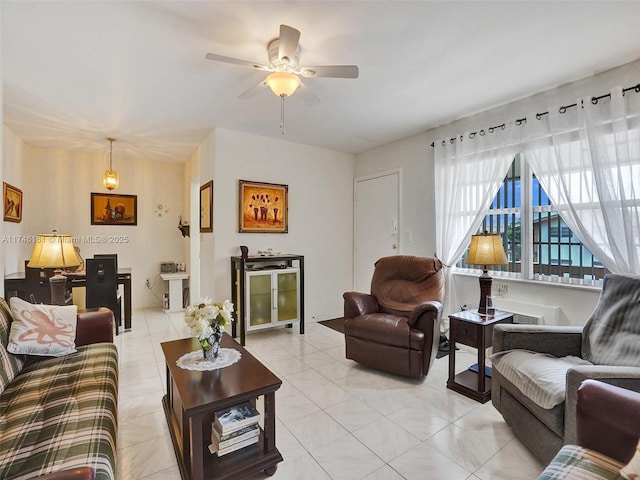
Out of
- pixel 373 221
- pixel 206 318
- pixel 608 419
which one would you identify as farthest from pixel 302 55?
pixel 373 221

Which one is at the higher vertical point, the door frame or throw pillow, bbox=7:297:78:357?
the door frame

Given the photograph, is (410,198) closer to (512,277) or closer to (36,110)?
(512,277)

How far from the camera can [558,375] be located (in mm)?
1660

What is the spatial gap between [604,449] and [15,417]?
7.93 ft

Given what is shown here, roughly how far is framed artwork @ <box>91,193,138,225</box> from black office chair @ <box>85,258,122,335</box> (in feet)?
4.66

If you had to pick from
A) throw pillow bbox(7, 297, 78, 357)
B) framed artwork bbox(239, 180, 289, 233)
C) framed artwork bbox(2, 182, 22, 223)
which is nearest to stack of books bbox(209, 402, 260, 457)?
throw pillow bbox(7, 297, 78, 357)

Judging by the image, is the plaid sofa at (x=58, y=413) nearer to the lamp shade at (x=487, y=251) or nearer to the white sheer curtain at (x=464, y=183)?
the lamp shade at (x=487, y=251)

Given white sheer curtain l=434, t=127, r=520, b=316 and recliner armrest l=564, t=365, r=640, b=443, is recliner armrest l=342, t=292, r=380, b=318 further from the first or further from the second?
recliner armrest l=564, t=365, r=640, b=443

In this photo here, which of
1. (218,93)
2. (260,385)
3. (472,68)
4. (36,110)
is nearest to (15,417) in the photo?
(260,385)

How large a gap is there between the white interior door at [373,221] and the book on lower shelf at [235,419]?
3.04m

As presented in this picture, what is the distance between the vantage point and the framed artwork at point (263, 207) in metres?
3.92

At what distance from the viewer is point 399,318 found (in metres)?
2.79

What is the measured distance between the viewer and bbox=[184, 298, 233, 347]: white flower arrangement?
69.3 inches

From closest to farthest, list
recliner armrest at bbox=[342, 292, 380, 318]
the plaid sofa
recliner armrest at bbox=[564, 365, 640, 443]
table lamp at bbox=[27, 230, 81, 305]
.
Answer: the plaid sofa, recliner armrest at bbox=[564, 365, 640, 443], table lamp at bbox=[27, 230, 81, 305], recliner armrest at bbox=[342, 292, 380, 318]
